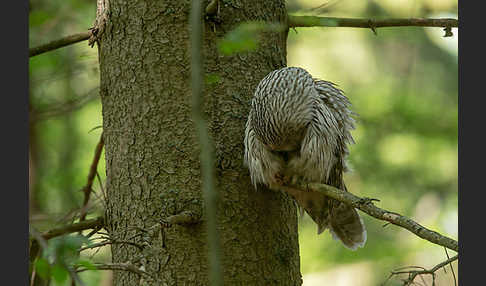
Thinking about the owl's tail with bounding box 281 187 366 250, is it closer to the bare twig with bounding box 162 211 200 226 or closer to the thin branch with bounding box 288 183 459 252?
the thin branch with bounding box 288 183 459 252

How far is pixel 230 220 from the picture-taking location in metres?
3.44

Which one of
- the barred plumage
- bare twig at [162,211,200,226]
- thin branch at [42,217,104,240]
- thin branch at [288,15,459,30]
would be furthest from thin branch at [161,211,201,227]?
thin branch at [288,15,459,30]

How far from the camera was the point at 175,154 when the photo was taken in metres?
3.42

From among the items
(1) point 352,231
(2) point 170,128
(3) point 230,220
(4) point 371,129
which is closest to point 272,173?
(3) point 230,220

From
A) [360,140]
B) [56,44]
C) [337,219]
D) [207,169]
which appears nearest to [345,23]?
[337,219]

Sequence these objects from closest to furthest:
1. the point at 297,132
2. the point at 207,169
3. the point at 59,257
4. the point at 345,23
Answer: the point at 207,169 < the point at 59,257 < the point at 297,132 < the point at 345,23

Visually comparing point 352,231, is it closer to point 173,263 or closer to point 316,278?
point 173,263

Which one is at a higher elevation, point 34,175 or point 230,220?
point 34,175

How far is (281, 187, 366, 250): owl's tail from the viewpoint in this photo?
4.01 meters

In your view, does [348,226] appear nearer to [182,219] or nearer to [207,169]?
[182,219]

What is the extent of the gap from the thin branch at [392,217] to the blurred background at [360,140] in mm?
3475

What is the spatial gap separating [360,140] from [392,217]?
536 centimetres

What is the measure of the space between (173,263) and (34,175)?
4.48 metres

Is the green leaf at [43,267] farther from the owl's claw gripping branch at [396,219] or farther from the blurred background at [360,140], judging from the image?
the blurred background at [360,140]
